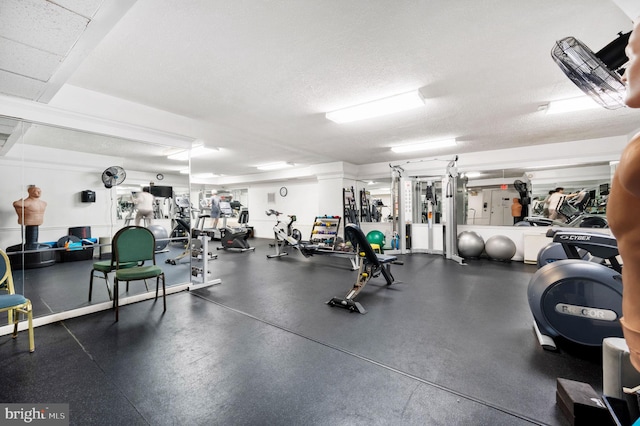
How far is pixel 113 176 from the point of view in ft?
12.4

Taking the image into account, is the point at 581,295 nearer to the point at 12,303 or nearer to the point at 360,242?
the point at 360,242

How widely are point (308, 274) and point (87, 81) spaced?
3.85m

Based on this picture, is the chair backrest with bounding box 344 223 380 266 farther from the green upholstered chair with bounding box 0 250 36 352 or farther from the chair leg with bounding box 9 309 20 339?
the chair leg with bounding box 9 309 20 339

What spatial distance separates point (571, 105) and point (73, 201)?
637 cm

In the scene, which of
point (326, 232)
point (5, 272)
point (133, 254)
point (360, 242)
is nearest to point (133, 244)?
point (133, 254)

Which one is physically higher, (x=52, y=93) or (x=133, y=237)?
(x=52, y=93)

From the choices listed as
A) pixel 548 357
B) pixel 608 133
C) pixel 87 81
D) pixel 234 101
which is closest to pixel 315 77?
pixel 234 101

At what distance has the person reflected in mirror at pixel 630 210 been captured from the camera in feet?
1.97

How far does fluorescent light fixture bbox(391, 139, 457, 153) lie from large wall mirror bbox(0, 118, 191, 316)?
4.20m

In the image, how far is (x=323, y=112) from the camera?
143 inches

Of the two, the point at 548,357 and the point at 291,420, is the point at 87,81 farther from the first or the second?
the point at 548,357

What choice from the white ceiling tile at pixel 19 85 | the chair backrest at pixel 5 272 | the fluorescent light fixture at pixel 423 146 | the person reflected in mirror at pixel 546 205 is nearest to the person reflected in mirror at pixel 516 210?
the person reflected in mirror at pixel 546 205

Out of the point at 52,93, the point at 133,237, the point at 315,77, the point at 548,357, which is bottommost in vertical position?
the point at 548,357

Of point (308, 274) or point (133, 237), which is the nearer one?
point (133, 237)
